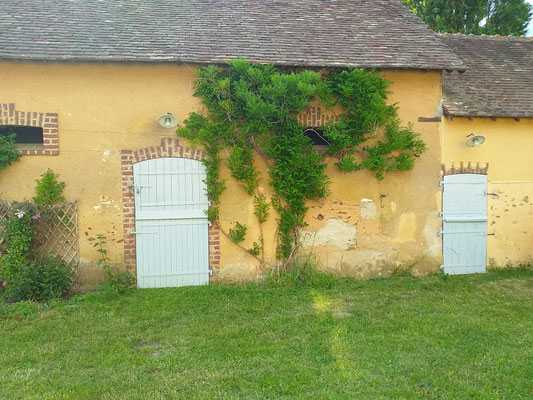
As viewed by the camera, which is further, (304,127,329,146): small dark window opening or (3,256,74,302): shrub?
(304,127,329,146): small dark window opening

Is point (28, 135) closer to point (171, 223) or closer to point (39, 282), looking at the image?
point (39, 282)

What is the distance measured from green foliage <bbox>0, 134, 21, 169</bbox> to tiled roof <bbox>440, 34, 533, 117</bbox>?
7.79 m

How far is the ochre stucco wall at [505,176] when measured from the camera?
7.62 meters

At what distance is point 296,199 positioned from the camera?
268 inches

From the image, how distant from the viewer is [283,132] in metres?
6.70

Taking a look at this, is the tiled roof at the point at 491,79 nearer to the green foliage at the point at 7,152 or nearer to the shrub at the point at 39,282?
the shrub at the point at 39,282

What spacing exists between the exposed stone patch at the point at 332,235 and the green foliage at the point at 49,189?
4.32m

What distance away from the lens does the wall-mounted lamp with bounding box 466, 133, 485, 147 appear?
291 inches

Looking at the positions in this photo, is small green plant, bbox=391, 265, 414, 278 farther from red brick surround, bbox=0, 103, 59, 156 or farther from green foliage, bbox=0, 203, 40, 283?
red brick surround, bbox=0, 103, 59, 156

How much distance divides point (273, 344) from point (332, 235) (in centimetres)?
317

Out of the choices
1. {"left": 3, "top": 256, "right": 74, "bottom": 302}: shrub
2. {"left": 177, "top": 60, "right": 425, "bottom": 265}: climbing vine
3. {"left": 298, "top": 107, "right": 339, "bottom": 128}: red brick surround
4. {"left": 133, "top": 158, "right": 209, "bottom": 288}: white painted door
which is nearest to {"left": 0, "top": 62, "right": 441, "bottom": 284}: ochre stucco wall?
{"left": 177, "top": 60, "right": 425, "bottom": 265}: climbing vine

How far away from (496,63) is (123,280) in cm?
974

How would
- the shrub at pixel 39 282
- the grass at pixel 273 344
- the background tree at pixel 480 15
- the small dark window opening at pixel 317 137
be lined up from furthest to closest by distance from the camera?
the background tree at pixel 480 15 < the small dark window opening at pixel 317 137 < the shrub at pixel 39 282 < the grass at pixel 273 344

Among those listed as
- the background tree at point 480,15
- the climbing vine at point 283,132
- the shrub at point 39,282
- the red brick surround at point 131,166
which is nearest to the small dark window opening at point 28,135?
the red brick surround at point 131,166
